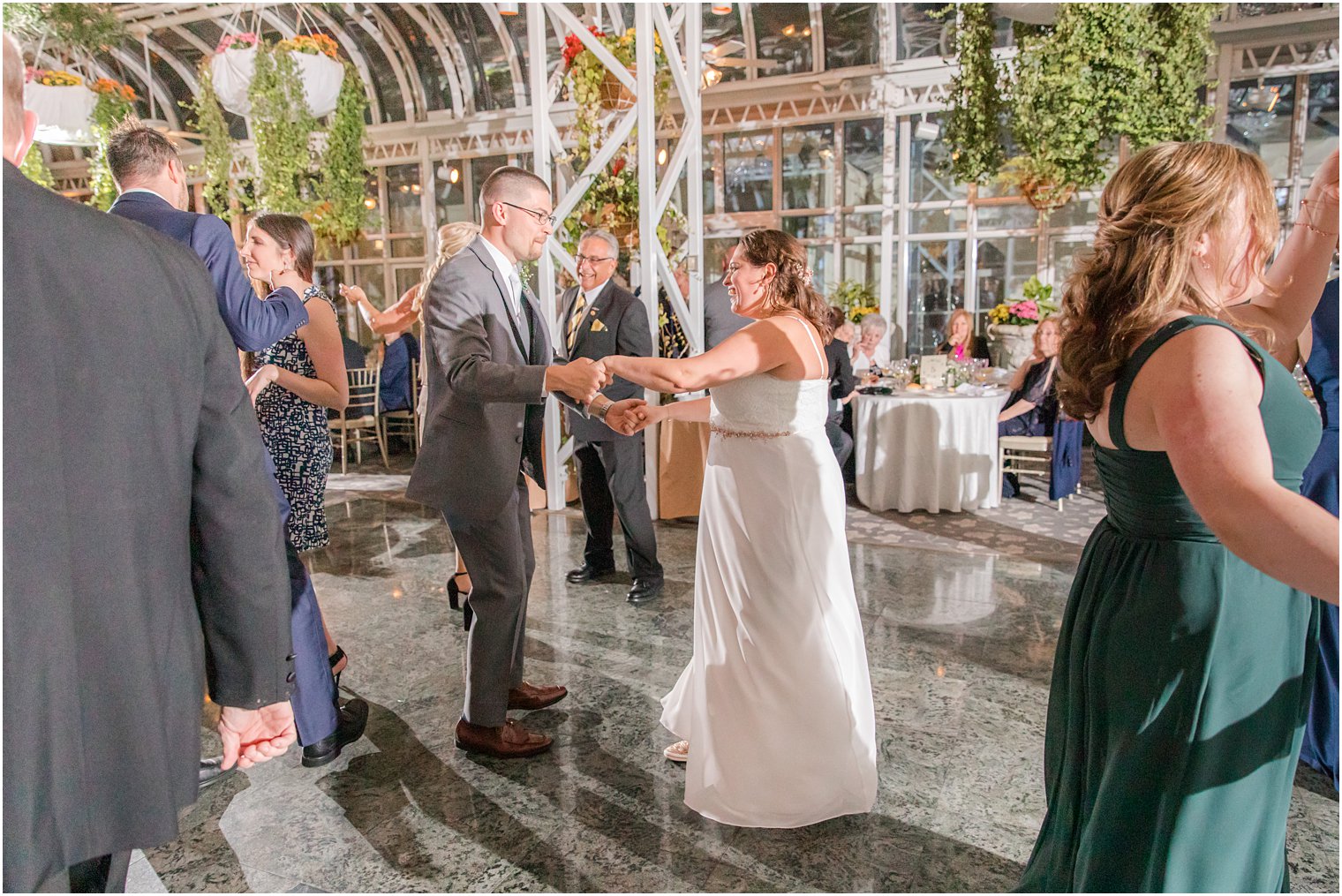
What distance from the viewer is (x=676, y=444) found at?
5.82 meters

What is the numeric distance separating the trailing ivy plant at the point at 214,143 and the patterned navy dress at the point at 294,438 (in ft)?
27.5

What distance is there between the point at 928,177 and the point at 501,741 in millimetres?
9213

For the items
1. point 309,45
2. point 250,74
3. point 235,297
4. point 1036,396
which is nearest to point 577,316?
point 235,297

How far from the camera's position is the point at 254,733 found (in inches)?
50.6

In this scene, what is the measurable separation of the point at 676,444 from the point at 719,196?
6111 millimetres

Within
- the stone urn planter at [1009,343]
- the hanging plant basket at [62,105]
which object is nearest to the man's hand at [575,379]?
the stone urn planter at [1009,343]

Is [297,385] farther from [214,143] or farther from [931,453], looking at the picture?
[214,143]

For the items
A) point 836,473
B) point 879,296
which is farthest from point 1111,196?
point 879,296

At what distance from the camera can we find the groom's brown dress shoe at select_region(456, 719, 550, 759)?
2.72 meters

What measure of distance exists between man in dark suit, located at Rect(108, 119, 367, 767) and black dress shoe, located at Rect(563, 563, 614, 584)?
6.22 ft

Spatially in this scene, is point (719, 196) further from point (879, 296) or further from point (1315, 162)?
point (1315, 162)

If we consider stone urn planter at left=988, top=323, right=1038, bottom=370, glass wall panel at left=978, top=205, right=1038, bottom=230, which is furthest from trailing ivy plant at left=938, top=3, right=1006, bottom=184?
glass wall panel at left=978, top=205, right=1038, bottom=230

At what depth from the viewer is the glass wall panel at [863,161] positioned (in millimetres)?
10117

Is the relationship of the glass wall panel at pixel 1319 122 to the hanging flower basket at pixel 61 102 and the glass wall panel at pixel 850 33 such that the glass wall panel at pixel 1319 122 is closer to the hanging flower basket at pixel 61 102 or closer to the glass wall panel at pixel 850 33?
the glass wall panel at pixel 850 33
